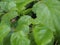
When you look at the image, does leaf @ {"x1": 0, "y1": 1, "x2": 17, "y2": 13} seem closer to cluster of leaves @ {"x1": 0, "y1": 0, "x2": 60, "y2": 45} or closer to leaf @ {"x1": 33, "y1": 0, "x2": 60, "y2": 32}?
cluster of leaves @ {"x1": 0, "y1": 0, "x2": 60, "y2": 45}

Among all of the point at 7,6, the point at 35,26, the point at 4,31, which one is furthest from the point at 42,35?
the point at 7,6

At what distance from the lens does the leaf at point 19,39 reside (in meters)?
0.72

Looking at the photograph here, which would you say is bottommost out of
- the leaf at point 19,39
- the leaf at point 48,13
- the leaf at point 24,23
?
the leaf at point 19,39

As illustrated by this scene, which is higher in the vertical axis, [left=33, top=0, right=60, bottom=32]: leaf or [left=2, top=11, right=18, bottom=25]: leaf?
[left=33, top=0, right=60, bottom=32]: leaf

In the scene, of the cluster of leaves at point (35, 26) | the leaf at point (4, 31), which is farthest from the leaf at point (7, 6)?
the leaf at point (4, 31)

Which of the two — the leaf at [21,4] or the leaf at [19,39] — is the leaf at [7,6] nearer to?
the leaf at [21,4]

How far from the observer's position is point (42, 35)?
2.34ft

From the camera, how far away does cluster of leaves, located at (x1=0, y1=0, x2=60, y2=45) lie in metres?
0.72

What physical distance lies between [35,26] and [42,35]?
0.06m

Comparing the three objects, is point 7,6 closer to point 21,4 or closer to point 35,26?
point 21,4

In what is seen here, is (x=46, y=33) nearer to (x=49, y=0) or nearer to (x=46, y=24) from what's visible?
(x=46, y=24)

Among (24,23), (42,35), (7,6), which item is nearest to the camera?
(42,35)

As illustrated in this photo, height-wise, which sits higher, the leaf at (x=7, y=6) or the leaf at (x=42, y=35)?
the leaf at (x=7, y=6)

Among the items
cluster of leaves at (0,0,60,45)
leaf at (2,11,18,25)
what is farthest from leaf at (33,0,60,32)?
leaf at (2,11,18,25)
